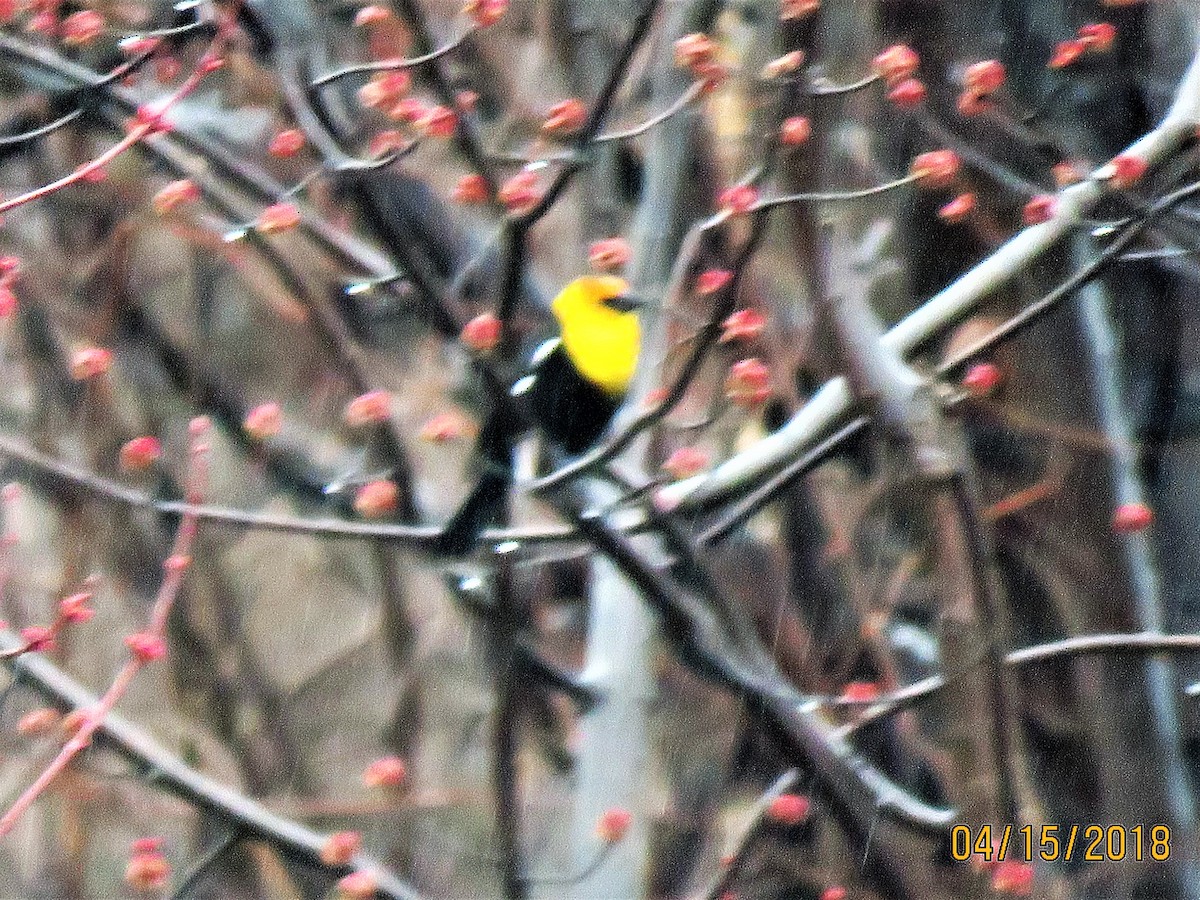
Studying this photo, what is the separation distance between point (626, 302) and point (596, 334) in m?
0.11

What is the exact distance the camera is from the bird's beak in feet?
5.92

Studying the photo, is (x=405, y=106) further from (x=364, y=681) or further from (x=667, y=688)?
(x=364, y=681)

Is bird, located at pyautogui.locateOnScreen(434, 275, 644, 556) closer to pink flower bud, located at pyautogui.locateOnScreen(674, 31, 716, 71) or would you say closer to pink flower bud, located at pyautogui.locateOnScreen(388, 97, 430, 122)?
pink flower bud, located at pyautogui.locateOnScreen(388, 97, 430, 122)

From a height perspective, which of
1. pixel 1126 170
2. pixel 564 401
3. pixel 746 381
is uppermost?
pixel 1126 170

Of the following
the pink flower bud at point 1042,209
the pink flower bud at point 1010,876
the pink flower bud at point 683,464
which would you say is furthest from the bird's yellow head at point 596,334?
the pink flower bud at point 1010,876

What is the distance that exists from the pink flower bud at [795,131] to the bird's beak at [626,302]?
60 cm

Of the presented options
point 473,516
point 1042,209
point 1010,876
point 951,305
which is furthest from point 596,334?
point 1010,876

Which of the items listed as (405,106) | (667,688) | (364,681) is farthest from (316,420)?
(405,106)

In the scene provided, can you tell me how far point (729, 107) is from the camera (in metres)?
2.28

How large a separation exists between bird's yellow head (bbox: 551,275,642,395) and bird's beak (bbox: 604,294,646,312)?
4 centimetres

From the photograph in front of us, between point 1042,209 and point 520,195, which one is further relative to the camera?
point 1042,209

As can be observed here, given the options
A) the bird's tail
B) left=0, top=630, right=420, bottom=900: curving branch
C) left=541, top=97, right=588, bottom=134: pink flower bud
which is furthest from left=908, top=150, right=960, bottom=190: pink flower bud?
→ left=0, top=630, right=420, bottom=900: curving branch

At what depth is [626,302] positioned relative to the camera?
71.2 inches

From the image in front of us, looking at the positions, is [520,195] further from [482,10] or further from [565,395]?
[565,395]
